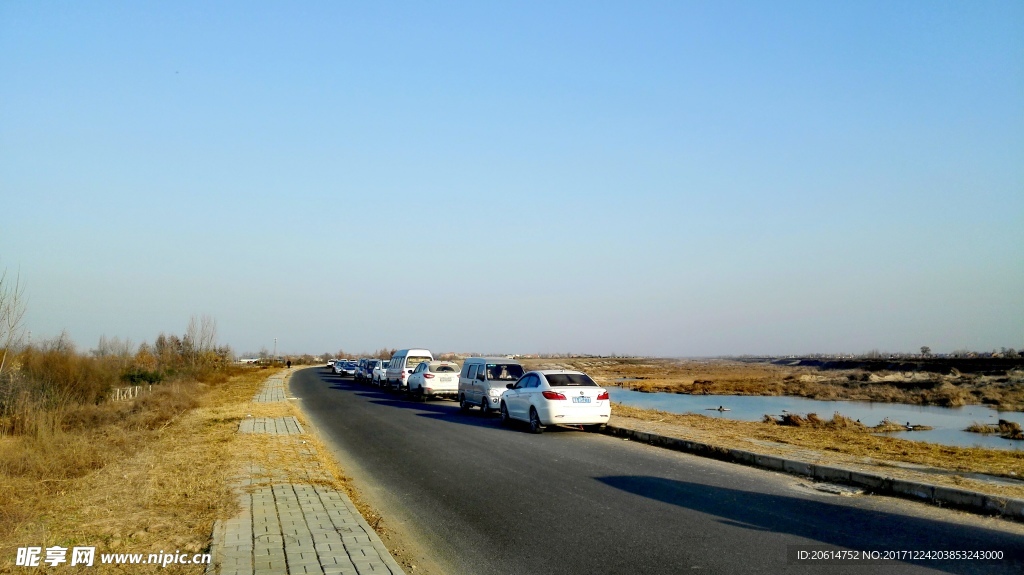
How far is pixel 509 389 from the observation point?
1916cm

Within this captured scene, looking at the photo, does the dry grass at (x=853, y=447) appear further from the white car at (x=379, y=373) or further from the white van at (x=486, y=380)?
the white car at (x=379, y=373)

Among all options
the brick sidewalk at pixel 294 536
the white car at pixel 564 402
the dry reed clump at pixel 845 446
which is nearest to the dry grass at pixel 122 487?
the brick sidewalk at pixel 294 536

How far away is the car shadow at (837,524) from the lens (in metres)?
6.49

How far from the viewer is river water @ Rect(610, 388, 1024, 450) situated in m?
24.7

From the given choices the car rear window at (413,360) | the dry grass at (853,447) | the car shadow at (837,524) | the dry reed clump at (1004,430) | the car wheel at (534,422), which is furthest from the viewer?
the car rear window at (413,360)

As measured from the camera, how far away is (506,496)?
939cm

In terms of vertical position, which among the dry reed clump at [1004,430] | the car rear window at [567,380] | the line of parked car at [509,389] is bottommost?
the dry reed clump at [1004,430]

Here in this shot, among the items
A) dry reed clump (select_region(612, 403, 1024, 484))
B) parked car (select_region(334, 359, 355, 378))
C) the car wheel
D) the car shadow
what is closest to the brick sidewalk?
the car shadow

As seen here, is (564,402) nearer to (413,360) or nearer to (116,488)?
(116,488)

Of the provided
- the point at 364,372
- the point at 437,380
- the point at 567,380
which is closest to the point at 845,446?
the point at 567,380

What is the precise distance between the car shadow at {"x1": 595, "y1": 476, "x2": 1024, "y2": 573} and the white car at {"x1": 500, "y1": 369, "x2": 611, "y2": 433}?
6869 millimetres

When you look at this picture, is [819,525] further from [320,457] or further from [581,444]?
[320,457]

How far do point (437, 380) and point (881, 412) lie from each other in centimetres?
2642

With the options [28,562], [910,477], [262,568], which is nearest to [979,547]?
[910,477]
